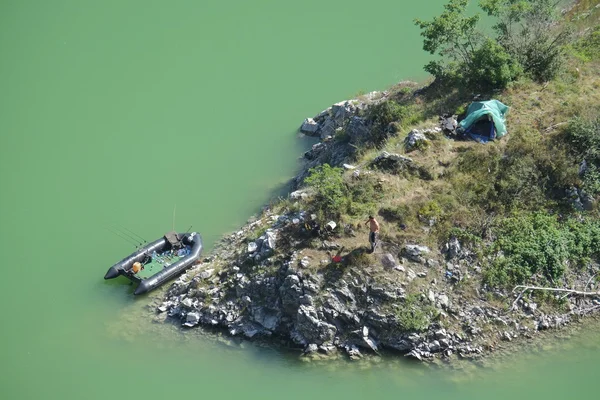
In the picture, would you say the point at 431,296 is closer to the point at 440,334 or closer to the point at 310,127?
the point at 440,334

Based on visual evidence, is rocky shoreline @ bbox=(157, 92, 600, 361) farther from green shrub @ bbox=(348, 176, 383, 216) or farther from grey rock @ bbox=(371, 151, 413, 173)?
grey rock @ bbox=(371, 151, 413, 173)

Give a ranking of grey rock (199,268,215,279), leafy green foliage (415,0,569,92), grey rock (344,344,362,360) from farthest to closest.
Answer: leafy green foliage (415,0,569,92), grey rock (199,268,215,279), grey rock (344,344,362,360)

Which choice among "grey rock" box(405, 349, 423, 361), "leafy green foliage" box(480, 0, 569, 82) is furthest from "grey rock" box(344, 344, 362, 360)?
"leafy green foliage" box(480, 0, 569, 82)

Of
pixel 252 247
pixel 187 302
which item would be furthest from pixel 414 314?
pixel 187 302

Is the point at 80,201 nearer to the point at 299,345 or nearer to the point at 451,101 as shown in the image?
the point at 299,345

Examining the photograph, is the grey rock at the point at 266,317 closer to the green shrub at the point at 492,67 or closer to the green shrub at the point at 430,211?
the green shrub at the point at 430,211
